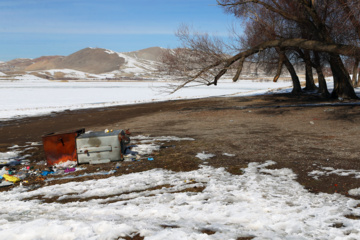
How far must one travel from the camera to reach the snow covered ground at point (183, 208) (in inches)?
140

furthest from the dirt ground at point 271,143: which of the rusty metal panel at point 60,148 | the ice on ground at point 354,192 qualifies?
the rusty metal panel at point 60,148

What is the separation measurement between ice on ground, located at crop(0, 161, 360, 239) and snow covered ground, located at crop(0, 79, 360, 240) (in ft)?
0.03

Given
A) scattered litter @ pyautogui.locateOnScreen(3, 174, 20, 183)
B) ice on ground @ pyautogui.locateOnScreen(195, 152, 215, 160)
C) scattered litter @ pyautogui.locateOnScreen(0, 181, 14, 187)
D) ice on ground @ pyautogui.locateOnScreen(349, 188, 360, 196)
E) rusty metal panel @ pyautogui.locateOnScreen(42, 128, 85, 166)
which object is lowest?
scattered litter @ pyautogui.locateOnScreen(0, 181, 14, 187)

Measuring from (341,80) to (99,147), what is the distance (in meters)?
14.4

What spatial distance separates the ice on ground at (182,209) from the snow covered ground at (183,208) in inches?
0.4

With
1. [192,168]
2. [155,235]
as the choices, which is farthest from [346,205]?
[192,168]

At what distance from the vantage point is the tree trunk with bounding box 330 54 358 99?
1588 cm

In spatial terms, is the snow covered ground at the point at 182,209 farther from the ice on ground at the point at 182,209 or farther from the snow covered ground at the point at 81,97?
the snow covered ground at the point at 81,97

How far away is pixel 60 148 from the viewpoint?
7.27 meters

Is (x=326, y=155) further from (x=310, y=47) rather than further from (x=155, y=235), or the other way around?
(x=310, y=47)

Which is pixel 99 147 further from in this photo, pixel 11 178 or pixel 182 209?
pixel 182 209

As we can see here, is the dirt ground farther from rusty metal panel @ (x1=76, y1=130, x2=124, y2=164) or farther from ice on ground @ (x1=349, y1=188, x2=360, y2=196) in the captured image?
rusty metal panel @ (x1=76, y1=130, x2=124, y2=164)

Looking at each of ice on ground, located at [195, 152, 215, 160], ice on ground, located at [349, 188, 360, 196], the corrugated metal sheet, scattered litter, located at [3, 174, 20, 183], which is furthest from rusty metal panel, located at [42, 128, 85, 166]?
ice on ground, located at [349, 188, 360, 196]

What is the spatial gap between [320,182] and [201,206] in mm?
2182
